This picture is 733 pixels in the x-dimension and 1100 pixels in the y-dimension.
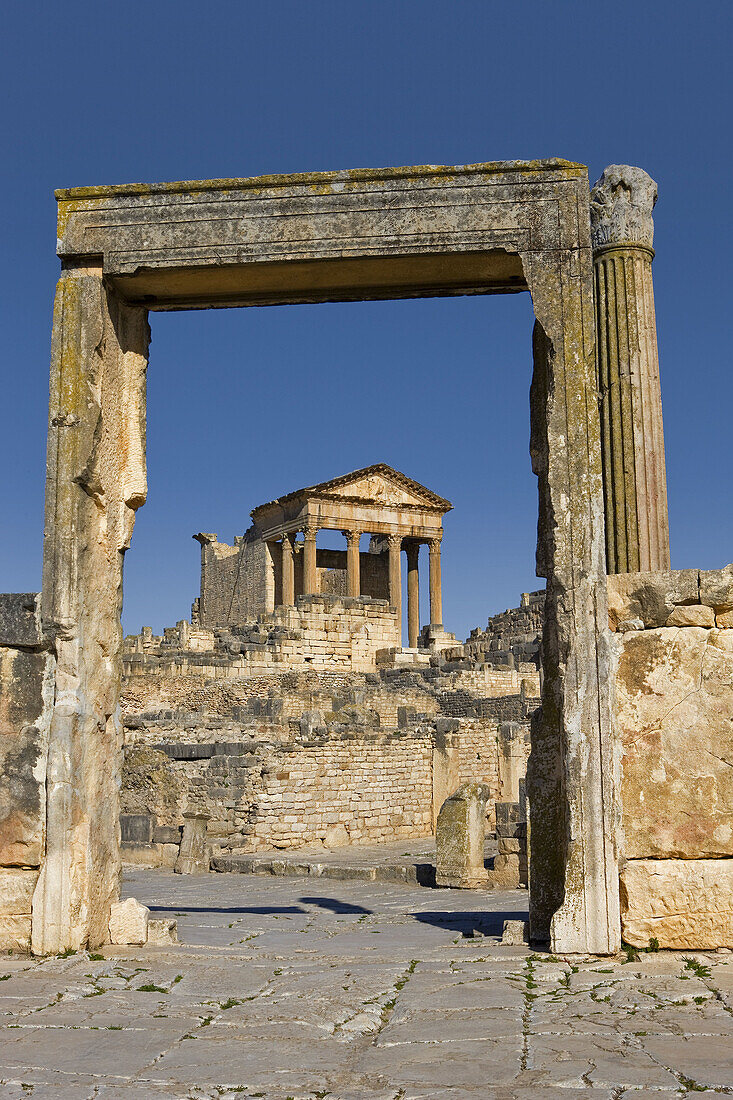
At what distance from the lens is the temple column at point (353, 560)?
41388mm

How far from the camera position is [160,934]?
6113 mm

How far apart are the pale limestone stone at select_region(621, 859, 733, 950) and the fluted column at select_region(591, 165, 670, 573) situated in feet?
6.23

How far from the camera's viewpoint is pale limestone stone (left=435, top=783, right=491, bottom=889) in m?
11.5

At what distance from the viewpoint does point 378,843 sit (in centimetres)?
1728

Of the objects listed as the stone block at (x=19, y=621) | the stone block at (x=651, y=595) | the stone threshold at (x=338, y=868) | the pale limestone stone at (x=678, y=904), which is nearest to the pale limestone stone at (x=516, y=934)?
the pale limestone stone at (x=678, y=904)

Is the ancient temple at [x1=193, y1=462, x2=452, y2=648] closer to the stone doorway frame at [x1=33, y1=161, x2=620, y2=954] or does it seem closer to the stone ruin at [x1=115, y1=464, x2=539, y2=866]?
the stone ruin at [x1=115, y1=464, x2=539, y2=866]

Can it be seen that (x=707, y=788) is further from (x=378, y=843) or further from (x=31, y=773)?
(x=378, y=843)

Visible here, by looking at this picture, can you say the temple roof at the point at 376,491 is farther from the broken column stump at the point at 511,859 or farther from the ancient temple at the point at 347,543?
the broken column stump at the point at 511,859

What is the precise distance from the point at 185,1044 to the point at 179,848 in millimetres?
10318

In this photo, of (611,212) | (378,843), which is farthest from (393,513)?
(611,212)

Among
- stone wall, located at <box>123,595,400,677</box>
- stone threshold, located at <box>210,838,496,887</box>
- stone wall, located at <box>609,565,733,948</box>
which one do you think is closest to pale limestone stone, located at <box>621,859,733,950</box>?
stone wall, located at <box>609,565,733,948</box>

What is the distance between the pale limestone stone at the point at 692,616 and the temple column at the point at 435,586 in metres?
35.4

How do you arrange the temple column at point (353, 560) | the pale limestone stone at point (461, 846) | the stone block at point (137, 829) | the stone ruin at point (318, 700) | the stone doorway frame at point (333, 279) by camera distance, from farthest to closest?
the temple column at point (353, 560) < the stone ruin at point (318, 700) < the stone block at point (137, 829) < the pale limestone stone at point (461, 846) < the stone doorway frame at point (333, 279)

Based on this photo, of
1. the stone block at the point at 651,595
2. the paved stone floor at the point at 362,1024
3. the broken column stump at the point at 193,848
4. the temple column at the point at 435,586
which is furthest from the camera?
the temple column at the point at 435,586
